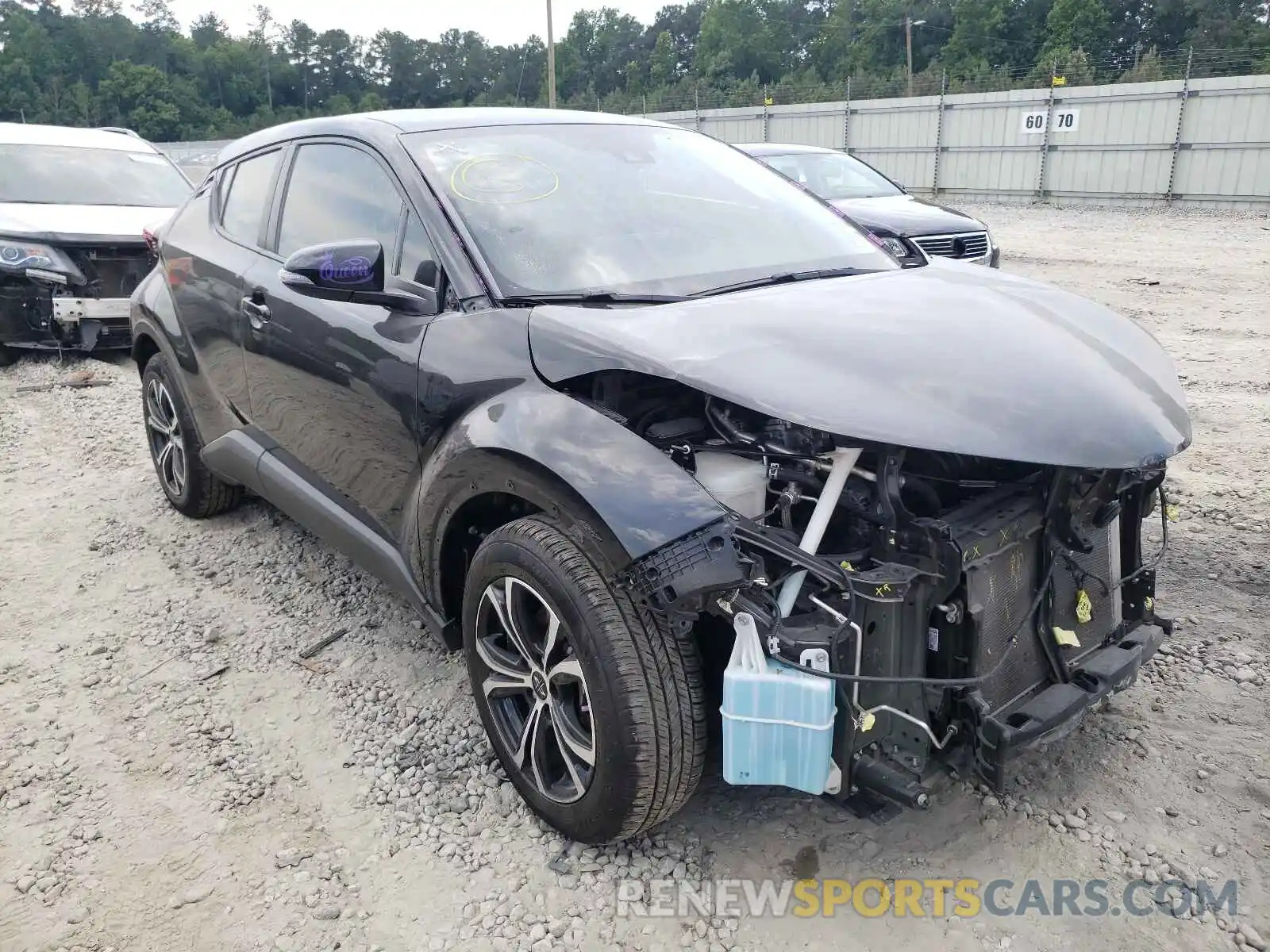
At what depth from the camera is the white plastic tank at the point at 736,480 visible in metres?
2.27

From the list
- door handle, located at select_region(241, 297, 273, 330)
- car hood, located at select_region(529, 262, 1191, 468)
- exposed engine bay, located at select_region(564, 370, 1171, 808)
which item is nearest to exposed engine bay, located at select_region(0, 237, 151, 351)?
door handle, located at select_region(241, 297, 273, 330)

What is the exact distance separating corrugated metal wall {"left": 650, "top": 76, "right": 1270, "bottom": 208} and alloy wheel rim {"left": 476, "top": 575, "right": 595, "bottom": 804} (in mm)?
19776

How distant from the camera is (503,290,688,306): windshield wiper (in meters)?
2.57

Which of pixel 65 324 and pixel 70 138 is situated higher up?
pixel 70 138

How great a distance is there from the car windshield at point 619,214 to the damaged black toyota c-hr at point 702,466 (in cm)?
1

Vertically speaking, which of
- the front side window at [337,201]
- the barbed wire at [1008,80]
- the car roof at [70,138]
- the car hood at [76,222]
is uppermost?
the barbed wire at [1008,80]

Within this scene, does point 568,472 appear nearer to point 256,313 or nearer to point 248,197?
point 256,313

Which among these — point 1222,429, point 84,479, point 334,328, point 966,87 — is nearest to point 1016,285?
point 334,328

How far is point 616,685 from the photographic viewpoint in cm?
213

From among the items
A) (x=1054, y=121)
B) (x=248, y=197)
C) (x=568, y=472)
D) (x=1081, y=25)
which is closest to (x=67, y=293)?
(x=248, y=197)

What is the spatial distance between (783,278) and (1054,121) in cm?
2097

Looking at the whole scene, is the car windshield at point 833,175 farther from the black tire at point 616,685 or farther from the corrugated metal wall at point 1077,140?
the corrugated metal wall at point 1077,140

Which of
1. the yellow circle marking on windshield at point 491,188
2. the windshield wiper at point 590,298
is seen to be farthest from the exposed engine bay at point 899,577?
the yellow circle marking on windshield at point 491,188

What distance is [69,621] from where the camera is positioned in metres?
3.82
